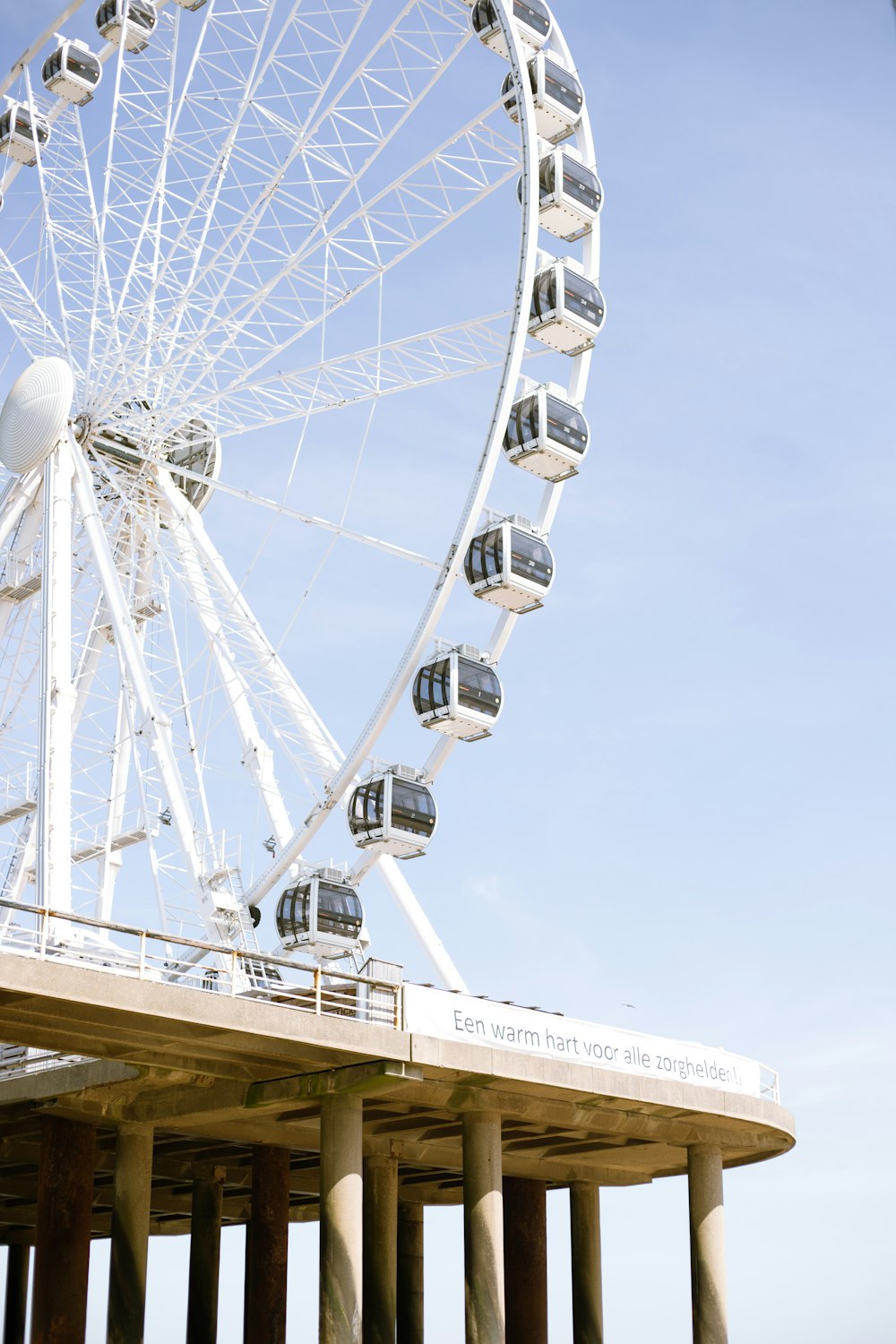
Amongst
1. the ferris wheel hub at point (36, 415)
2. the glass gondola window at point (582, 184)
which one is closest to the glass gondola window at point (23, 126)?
the ferris wheel hub at point (36, 415)

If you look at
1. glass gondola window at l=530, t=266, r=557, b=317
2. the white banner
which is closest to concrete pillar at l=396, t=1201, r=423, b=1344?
the white banner

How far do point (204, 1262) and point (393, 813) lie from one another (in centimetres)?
1292

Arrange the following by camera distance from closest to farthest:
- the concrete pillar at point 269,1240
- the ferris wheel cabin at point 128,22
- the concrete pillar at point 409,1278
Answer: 1. the concrete pillar at point 269,1240
2. the ferris wheel cabin at point 128,22
3. the concrete pillar at point 409,1278

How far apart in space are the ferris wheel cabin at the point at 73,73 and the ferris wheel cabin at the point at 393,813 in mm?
18546

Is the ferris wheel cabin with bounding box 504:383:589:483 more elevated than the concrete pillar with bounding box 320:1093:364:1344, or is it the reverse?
the ferris wheel cabin with bounding box 504:383:589:483

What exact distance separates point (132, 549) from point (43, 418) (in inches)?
125

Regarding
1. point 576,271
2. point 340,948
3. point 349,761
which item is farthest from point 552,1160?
point 576,271

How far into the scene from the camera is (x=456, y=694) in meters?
33.9

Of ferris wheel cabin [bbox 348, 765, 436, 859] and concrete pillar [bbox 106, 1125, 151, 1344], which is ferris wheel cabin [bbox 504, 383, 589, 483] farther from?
concrete pillar [bbox 106, 1125, 151, 1344]

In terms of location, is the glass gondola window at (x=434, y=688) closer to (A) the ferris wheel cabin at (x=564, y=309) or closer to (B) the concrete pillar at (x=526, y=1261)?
(A) the ferris wheel cabin at (x=564, y=309)

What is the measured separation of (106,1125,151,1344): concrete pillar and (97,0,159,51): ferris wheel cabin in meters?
23.9

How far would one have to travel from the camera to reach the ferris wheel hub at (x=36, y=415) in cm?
3866

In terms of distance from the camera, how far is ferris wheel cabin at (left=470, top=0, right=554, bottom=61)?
3725 cm

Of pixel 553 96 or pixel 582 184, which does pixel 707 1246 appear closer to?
pixel 582 184
